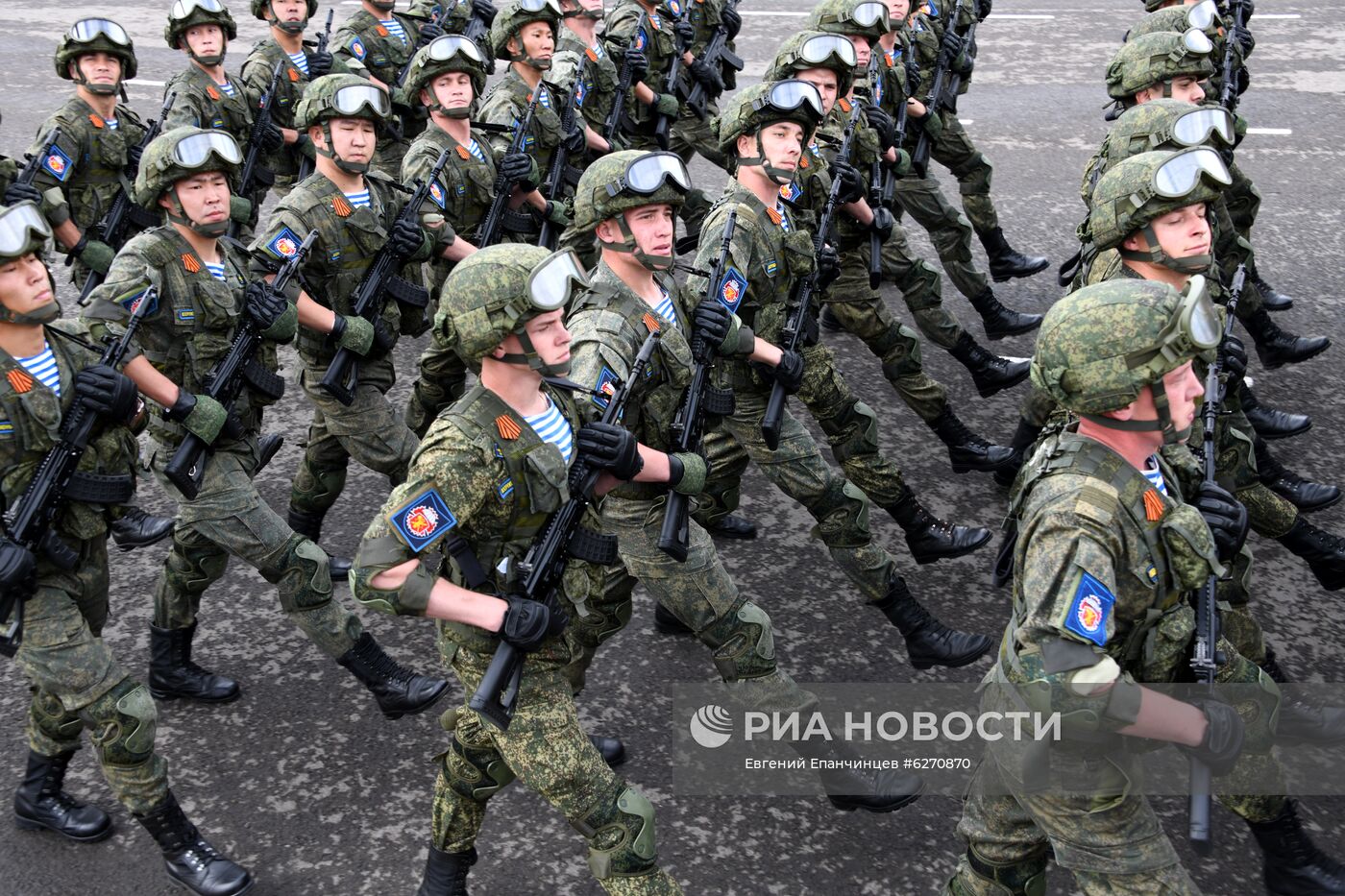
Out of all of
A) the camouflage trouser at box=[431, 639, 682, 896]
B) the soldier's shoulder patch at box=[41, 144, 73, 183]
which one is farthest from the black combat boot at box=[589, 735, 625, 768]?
the soldier's shoulder patch at box=[41, 144, 73, 183]

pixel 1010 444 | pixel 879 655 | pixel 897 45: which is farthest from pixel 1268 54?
pixel 879 655

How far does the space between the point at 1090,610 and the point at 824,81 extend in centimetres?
467

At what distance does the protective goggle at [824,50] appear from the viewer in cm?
765

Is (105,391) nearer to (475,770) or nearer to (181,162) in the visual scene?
(181,162)

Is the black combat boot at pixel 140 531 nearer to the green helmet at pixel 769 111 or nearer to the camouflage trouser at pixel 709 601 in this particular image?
the camouflage trouser at pixel 709 601

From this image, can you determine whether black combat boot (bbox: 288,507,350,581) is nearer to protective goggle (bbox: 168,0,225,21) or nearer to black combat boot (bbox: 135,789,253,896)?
black combat boot (bbox: 135,789,253,896)

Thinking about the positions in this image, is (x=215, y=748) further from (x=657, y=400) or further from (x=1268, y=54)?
(x=1268, y=54)

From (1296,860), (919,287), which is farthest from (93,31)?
(1296,860)

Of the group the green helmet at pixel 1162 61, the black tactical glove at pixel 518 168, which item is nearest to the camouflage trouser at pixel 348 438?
the black tactical glove at pixel 518 168

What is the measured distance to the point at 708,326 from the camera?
18.6 feet

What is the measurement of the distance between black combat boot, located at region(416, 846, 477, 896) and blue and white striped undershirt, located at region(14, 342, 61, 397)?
6.95ft

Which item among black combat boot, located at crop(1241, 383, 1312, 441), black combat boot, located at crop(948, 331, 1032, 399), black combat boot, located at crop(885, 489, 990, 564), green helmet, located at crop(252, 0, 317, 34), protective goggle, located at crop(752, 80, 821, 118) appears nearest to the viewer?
protective goggle, located at crop(752, 80, 821, 118)

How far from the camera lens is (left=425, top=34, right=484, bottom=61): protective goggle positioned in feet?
26.1

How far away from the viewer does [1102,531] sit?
3.71 meters
